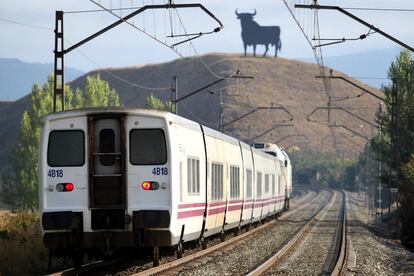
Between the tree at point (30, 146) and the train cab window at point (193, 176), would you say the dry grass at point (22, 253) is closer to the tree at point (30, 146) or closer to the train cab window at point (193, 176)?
the train cab window at point (193, 176)

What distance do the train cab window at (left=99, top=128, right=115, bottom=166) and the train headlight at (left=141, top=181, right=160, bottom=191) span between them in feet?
2.54

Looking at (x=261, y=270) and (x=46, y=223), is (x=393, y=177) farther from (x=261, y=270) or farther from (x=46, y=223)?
(x=46, y=223)

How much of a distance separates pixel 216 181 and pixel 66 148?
7.29 m

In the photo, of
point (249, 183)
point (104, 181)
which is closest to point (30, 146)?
point (249, 183)

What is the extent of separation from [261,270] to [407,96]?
42608 millimetres

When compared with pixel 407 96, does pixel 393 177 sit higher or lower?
lower

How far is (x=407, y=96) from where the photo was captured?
6016cm

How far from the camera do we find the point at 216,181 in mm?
24359

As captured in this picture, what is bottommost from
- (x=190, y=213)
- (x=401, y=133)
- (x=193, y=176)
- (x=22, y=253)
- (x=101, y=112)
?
(x=22, y=253)

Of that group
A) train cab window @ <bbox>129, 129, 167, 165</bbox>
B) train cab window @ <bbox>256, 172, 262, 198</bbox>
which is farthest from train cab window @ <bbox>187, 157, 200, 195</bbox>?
train cab window @ <bbox>256, 172, 262, 198</bbox>

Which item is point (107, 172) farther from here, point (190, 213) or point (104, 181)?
point (190, 213)

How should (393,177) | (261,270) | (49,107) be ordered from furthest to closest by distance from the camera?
(49,107) → (393,177) → (261,270)

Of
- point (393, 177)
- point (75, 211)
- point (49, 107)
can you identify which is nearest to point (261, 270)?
point (75, 211)

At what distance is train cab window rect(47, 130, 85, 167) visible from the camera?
17703mm
